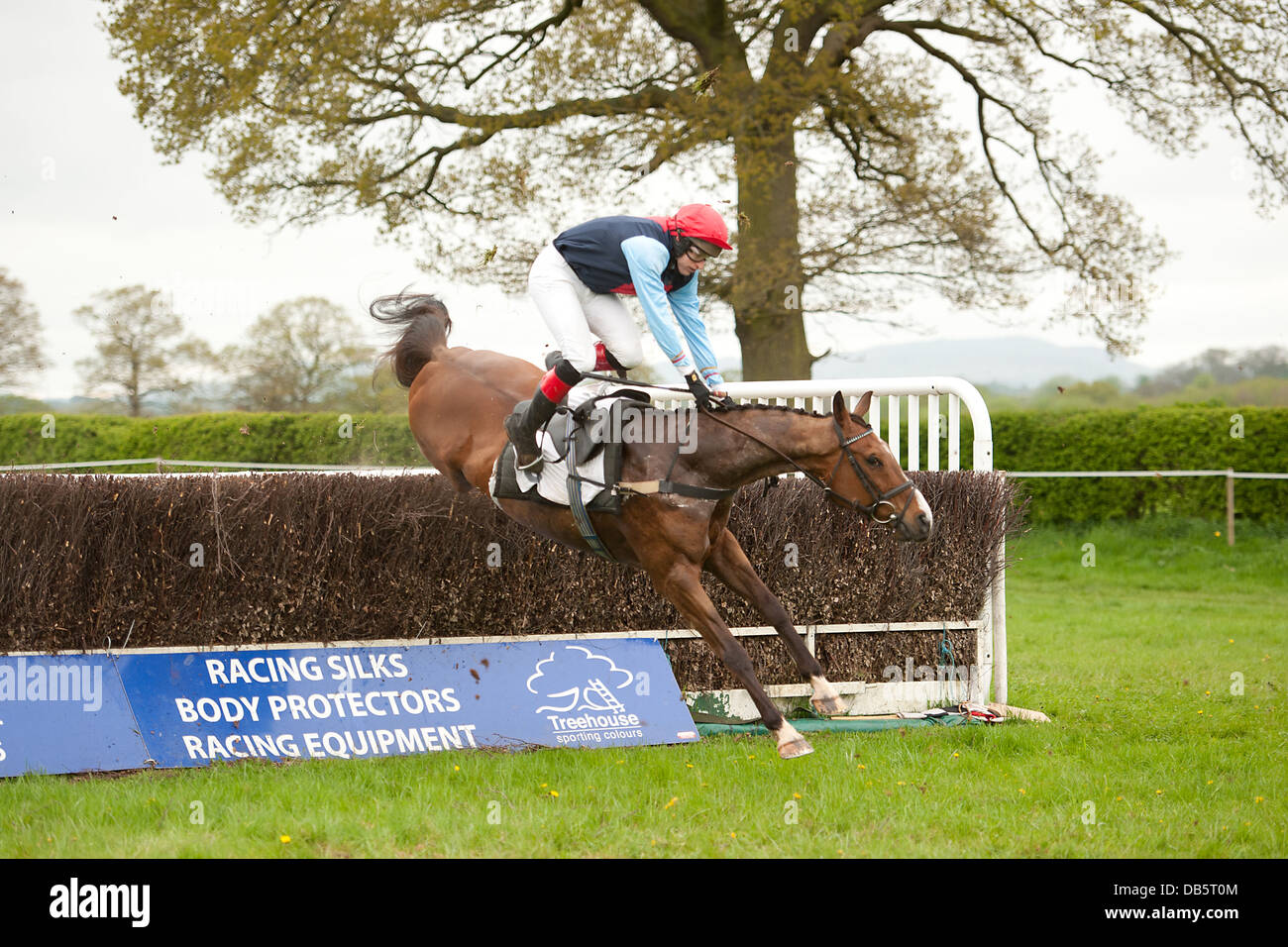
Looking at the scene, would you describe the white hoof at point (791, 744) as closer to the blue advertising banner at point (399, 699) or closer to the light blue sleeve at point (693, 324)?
the blue advertising banner at point (399, 699)

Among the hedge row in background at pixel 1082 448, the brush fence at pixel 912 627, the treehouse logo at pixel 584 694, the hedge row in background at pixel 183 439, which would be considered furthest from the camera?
the hedge row in background at pixel 183 439

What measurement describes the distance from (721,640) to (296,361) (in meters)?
12.8

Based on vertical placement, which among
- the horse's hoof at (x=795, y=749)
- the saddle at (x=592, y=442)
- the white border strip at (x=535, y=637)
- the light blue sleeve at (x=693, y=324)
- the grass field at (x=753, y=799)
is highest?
the light blue sleeve at (x=693, y=324)

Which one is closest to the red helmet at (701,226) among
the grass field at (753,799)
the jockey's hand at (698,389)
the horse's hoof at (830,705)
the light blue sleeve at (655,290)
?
the light blue sleeve at (655,290)

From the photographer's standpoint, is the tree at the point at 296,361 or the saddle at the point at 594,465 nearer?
the saddle at the point at 594,465

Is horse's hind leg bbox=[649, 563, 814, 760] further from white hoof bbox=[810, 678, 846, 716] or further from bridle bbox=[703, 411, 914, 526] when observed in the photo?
bridle bbox=[703, 411, 914, 526]

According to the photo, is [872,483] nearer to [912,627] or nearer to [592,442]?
[592,442]

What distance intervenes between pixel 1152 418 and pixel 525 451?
11833mm

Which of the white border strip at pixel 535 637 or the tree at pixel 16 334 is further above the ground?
the tree at pixel 16 334

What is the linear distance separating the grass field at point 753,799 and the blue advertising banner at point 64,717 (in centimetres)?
14

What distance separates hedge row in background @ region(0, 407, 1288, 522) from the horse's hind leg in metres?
7.94

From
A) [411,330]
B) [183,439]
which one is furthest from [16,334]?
[411,330]

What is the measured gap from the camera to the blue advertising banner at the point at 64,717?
191 inches

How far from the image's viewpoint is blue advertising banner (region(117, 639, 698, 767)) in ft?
16.7
